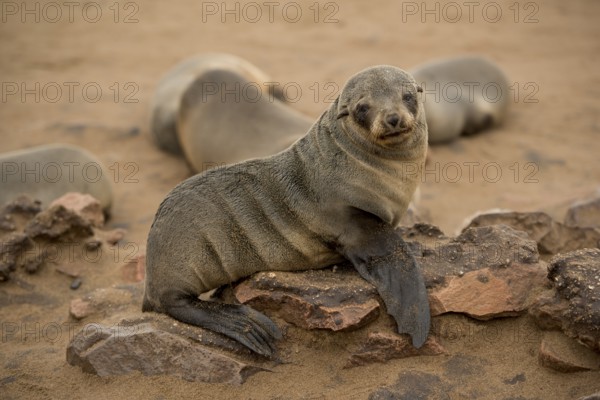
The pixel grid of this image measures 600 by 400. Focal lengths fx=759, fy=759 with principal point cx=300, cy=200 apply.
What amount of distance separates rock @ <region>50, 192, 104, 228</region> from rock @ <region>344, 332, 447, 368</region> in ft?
11.3

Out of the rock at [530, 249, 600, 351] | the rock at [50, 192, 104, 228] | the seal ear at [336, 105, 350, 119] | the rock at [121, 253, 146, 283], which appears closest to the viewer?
the rock at [530, 249, 600, 351]

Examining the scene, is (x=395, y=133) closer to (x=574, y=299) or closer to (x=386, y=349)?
(x=386, y=349)

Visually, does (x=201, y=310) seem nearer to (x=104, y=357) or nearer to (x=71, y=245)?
(x=104, y=357)

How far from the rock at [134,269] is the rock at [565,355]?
3.13 meters

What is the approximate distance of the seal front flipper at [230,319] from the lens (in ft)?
14.3

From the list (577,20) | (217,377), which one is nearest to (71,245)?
(217,377)

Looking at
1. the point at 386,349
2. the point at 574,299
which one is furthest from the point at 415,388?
the point at 574,299

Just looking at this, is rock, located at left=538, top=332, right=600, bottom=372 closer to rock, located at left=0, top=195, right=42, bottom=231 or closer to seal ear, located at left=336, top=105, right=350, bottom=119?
seal ear, located at left=336, top=105, right=350, bottom=119

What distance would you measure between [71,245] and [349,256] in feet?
9.04

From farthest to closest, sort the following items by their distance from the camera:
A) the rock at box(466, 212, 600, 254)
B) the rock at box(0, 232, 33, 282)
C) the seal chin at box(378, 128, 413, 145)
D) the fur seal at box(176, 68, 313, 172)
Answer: the fur seal at box(176, 68, 313, 172) < the rock at box(0, 232, 33, 282) < the rock at box(466, 212, 600, 254) < the seal chin at box(378, 128, 413, 145)

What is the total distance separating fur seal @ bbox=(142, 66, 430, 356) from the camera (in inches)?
179

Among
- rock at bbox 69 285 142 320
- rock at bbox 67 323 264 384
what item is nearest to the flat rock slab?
rock at bbox 67 323 264 384

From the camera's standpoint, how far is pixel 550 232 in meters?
5.66

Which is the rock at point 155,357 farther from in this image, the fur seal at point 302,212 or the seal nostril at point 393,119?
the seal nostril at point 393,119
